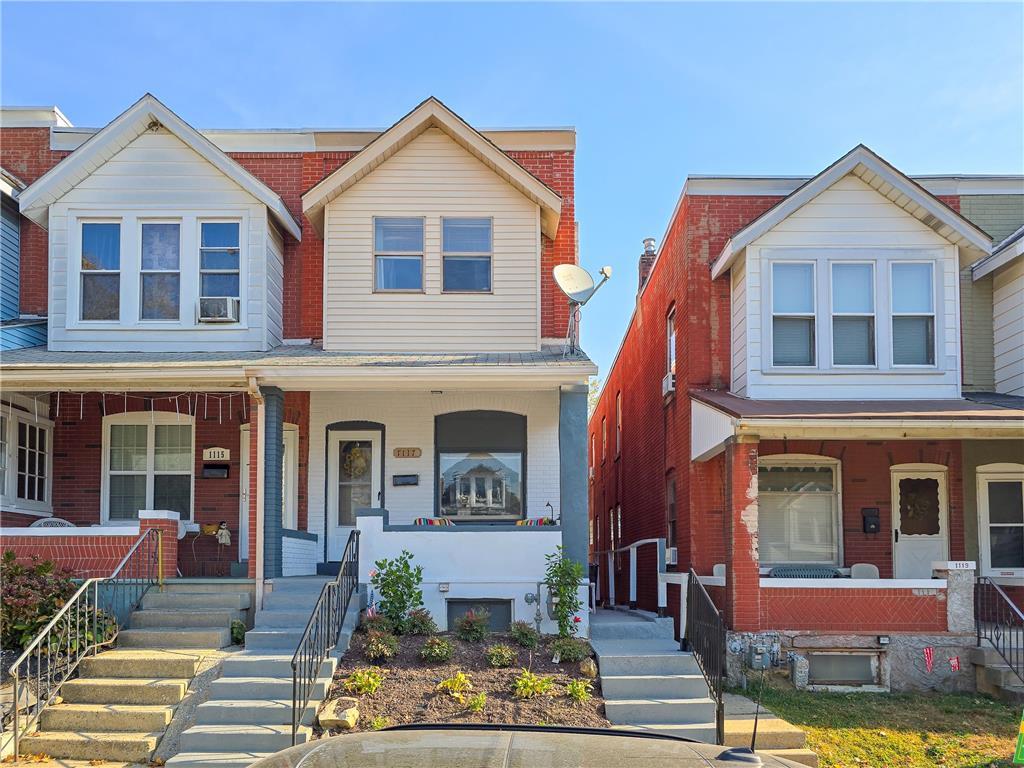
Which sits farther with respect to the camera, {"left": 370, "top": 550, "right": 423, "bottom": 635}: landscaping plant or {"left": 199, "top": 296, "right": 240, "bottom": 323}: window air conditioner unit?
{"left": 199, "top": 296, "right": 240, "bottom": 323}: window air conditioner unit

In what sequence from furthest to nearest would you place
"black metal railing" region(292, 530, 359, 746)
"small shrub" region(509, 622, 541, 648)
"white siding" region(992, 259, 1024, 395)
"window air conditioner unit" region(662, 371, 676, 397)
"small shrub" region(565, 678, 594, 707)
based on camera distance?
"window air conditioner unit" region(662, 371, 676, 397) → "white siding" region(992, 259, 1024, 395) → "small shrub" region(509, 622, 541, 648) → "small shrub" region(565, 678, 594, 707) → "black metal railing" region(292, 530, 359, 746)

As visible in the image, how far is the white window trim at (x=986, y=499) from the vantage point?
16156mm

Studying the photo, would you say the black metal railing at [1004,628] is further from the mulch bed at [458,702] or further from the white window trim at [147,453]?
the white window trim at [147,453]

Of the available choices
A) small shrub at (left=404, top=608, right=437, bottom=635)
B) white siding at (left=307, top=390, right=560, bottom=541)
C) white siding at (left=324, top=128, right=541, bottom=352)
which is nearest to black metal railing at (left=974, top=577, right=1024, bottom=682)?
white siding at (left=307, top=390, right=560, bottom=541)

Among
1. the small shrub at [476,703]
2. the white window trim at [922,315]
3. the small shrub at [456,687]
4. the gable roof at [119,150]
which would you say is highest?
the gable roof at [119,150]

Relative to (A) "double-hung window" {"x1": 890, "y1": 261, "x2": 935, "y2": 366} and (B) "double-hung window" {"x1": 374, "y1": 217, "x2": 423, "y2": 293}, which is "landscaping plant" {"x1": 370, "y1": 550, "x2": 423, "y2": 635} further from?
(A) "double-hung window" {"x1": 890, "y1": 261, "x2": 935, "y2": 366}

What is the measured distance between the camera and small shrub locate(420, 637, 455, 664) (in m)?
11.4

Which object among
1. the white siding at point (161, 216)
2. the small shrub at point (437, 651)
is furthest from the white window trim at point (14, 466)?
the small shrub at point (437, 651)

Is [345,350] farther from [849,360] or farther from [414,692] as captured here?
[849,360]

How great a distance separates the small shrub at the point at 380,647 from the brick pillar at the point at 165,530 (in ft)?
10.9

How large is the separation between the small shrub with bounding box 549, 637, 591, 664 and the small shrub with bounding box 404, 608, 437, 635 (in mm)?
1480

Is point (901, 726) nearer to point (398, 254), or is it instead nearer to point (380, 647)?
point (380, 647)

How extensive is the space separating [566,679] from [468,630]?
57.0 inches

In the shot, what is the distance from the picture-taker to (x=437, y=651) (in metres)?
11.4
